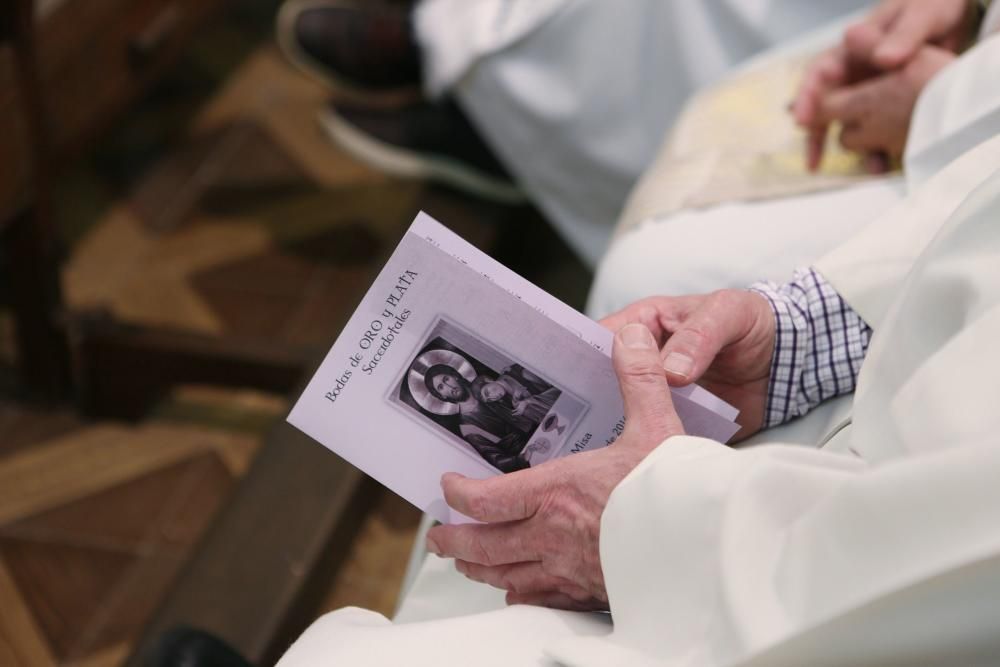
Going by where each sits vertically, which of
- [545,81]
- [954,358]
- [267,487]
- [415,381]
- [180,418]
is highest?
[954,358]

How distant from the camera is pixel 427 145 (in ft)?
6.24

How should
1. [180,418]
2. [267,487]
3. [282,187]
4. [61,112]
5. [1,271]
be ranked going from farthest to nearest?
[282,187]
[1,271]
[180,418]
[61,112]
[267,487]

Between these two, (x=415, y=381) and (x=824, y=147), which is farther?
(x=824, y=147)

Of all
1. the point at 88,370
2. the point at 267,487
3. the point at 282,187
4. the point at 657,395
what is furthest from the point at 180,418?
the point at 657,395

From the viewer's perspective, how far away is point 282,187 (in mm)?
2117

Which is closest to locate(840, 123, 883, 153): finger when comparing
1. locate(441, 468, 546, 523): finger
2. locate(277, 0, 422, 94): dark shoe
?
locate(441, 468, 546, 523): finger

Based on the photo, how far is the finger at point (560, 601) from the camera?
78 centimetres

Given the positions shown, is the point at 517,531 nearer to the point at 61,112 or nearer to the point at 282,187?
the point at 61,112

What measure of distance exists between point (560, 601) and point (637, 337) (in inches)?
7.4

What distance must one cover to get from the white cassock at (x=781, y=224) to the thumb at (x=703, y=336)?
0.20m

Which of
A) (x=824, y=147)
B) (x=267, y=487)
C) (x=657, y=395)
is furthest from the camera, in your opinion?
(x=267, y=487)

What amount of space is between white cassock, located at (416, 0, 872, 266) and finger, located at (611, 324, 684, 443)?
0.89 m

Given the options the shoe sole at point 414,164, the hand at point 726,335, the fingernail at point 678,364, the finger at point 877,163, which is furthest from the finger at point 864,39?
the shoe sole at point 414,164

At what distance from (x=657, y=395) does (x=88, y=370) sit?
1.10 m
